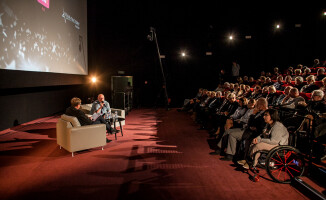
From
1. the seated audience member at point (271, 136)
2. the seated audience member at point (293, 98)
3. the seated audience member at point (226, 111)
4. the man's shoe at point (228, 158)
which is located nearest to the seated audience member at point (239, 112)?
the seated audience member at point (226, 111)

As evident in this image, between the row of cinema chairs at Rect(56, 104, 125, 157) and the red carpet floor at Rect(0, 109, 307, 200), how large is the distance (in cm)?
16

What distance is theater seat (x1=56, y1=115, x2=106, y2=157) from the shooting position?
357 cm

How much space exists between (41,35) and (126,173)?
13.9ft

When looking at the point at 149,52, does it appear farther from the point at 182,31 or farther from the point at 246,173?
Answer: the point at 246,173

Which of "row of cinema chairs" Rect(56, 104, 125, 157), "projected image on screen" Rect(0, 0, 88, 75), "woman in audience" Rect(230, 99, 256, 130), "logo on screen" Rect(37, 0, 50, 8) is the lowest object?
"row of cinema chairs" Rect(56, 104, 125, 157)

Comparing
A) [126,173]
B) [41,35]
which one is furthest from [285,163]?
[41,35]

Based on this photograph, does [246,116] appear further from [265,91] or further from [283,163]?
[265,91]

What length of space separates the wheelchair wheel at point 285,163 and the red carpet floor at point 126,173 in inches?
7.7

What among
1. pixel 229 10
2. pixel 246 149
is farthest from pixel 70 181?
pixel 229 10

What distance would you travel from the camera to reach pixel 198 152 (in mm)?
3885

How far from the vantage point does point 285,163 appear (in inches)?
109

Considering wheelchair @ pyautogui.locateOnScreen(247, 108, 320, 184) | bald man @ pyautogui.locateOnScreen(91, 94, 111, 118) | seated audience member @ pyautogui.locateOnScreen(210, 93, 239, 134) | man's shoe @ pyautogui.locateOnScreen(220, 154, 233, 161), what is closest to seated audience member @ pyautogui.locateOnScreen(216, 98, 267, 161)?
man's shoe @ pyautogui.locateOnScreen(220, 154, 233, 161)

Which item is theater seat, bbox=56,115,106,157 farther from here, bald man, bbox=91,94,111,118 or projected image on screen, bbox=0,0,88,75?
projected image on screen, bbox=0,0,88,75

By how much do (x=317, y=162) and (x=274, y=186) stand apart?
0.68m
